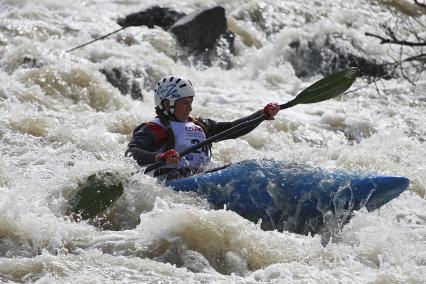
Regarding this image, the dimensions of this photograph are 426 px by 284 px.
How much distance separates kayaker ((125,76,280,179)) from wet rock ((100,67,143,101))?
412 centimetres

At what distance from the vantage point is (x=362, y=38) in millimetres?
14703

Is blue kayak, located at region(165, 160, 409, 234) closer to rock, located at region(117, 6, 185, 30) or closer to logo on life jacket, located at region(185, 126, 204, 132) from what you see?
logo on life jacket, located at region(185, 126, 204, 132)

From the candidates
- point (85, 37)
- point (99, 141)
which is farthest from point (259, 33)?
point (99, 141)

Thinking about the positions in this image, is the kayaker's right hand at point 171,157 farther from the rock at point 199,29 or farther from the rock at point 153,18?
the rock at point 153,18

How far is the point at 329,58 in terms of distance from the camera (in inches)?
539

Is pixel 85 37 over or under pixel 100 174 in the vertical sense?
under

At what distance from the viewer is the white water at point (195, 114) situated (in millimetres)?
4863

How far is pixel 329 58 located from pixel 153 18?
309 centimetres

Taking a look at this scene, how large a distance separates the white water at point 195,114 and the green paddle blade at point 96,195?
0.37 feet

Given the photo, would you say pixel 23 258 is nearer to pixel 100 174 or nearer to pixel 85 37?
pixel 100 174

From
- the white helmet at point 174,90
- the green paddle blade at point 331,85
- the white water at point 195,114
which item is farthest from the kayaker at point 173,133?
the green paddle blade at point 331,85

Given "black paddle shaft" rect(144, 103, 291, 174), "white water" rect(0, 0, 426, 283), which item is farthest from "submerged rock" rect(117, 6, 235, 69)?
"black paddle shaft" rect(144, 103, 291, 174)

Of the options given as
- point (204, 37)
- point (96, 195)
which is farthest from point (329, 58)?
point (96, 195)

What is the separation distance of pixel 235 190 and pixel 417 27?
11.7 metres
